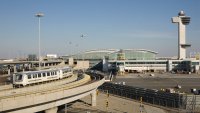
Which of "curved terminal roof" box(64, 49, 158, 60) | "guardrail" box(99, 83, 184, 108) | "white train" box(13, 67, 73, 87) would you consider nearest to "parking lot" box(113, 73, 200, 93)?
"guardrail" box(99, 83, 184, 108)

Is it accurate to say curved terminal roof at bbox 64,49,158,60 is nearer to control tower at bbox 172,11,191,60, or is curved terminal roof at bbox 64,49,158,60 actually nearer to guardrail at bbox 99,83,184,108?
control tower at bbox 172,11,191,60

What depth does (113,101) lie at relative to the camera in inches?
2156

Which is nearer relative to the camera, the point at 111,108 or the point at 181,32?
the point at 111,108

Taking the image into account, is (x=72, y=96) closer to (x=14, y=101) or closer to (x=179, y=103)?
(x=14, y=101)

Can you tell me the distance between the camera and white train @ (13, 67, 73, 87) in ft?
127

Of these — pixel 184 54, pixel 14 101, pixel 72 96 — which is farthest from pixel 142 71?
pixel 14 101

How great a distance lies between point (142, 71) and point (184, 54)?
29.8 m

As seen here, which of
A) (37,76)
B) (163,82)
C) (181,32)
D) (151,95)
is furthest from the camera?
(181,32)

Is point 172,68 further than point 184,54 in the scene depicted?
No

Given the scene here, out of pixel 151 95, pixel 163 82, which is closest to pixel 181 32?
pixel 163 82

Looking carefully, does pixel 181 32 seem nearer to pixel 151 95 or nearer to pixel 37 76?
pixel 151 95

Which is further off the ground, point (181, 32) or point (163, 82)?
point (181, 32)

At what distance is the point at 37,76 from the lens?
43.2 metres

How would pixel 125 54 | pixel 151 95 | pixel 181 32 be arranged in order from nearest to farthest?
pixel 151 95
pixel 181 32
pixel 125 54
